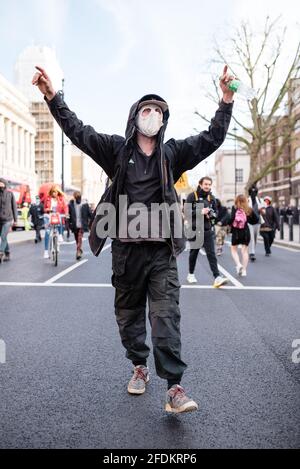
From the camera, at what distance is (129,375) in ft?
13.2

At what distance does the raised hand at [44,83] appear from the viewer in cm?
358

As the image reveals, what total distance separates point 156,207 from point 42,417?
1399 mm

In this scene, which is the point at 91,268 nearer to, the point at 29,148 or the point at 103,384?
the point at 103,384

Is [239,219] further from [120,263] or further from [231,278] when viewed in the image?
[120,263]

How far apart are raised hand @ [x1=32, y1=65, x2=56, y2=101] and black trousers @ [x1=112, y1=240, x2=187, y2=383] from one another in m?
1.06

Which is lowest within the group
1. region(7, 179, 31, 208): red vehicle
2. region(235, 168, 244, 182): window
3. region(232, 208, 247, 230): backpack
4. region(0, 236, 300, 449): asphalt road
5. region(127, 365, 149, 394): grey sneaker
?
region(0, 236, 300, 449): asphalt road

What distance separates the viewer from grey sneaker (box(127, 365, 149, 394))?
11.8 feet

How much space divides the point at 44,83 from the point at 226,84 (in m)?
1.16

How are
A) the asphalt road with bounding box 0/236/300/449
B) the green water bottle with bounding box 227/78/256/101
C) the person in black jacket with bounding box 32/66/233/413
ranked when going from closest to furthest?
the asphalt road with bounding box 0/236/300/449 → the green water bottle with bounding box 227/78/256/101 → the person in black jacket with bounding box 32/66/233/413

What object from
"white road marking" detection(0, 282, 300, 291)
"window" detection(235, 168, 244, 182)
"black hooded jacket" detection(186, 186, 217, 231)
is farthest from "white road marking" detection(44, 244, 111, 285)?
"window" detection(235, 168, 244, 182)

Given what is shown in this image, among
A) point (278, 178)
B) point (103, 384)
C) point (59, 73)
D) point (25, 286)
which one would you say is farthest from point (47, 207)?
point (59, 73)

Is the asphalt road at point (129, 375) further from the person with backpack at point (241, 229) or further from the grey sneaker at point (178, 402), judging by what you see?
the person with backpack at point (241, 229)

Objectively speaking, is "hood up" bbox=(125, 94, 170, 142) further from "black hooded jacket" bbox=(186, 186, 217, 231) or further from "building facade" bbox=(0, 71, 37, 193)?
"building facade" bbox=(0, 71, 37, 193)

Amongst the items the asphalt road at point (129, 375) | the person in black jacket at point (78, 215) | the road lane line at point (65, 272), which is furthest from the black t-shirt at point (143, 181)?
the person in black jacket at point (78, 215)
